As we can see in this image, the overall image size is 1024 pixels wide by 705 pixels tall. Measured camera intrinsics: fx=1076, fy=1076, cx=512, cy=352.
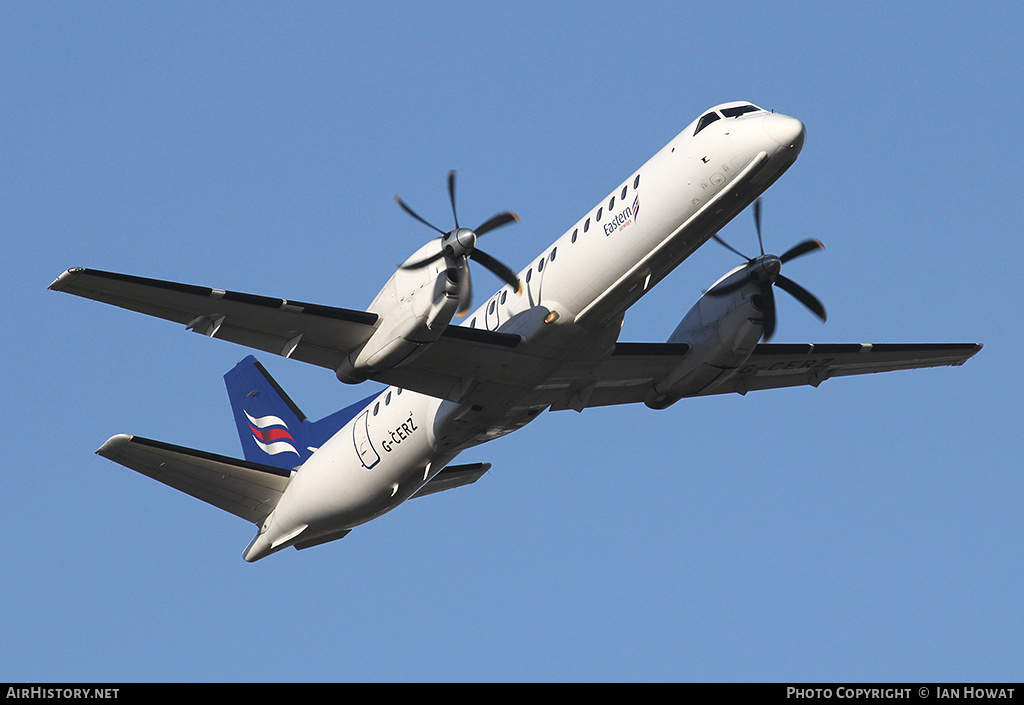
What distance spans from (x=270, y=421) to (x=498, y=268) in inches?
431

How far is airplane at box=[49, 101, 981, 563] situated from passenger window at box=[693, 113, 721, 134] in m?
0.04

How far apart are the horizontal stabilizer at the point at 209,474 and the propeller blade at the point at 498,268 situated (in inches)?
358

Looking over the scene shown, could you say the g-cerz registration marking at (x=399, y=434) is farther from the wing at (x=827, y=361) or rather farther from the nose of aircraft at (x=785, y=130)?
the nose of aircraft at (x=785, y=130)

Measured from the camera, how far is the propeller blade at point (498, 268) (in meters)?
21.2

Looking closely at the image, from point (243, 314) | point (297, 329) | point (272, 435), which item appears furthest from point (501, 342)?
point (272, 435)

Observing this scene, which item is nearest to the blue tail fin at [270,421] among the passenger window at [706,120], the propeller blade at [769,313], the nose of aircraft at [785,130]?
the propeller blade at [769,313]

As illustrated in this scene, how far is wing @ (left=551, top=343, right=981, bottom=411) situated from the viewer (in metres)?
24.2

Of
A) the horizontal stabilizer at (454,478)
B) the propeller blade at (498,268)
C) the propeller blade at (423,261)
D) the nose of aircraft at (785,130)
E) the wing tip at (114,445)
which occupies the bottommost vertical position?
the wing tip at (114,445)

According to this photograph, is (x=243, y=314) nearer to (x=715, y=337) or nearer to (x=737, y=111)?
(x=737, y=111)
